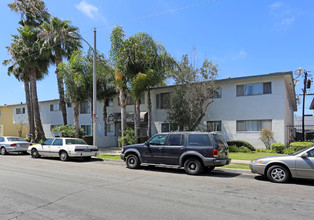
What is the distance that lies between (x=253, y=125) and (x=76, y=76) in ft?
48.2

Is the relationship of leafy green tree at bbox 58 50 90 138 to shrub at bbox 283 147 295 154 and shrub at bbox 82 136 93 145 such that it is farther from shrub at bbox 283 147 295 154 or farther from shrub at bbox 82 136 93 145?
shrub at bbox 283 147 295 154

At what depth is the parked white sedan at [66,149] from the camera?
573 inches

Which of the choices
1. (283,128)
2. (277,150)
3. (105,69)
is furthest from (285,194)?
(105,69)

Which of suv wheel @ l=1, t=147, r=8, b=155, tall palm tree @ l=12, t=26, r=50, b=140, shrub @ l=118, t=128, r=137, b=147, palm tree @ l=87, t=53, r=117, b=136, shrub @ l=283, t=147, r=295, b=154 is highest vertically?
tall palm tree @ l=12, t=26, r=50, b=140

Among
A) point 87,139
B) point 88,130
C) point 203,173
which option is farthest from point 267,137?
point 88,130

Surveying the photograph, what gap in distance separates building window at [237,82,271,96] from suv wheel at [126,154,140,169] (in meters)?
11.6

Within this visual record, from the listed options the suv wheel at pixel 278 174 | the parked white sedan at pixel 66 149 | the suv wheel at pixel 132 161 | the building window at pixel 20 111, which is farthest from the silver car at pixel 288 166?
the building window at pixel 20 111

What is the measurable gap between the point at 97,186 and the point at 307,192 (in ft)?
20.0

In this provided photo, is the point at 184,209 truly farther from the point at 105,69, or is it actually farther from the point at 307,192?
the point at 105,69

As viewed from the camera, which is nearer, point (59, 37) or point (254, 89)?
point (254, 89)

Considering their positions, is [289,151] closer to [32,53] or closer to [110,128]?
[110,128]

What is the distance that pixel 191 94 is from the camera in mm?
18781

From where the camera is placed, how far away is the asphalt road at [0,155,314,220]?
5.14m

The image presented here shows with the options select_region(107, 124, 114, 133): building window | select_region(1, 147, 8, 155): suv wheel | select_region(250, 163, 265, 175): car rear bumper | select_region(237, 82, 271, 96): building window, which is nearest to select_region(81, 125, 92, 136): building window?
select_region(107, 124, 114, 133): building window
